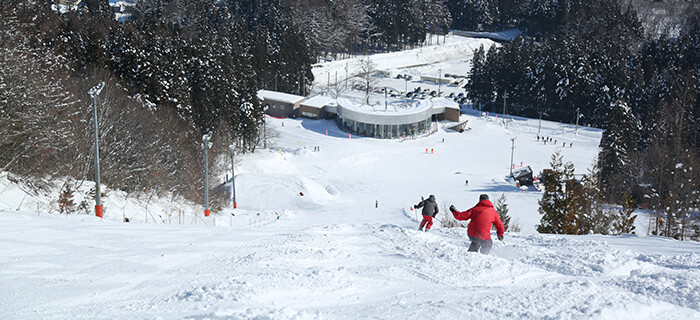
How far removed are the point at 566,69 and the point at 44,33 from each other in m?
54.0

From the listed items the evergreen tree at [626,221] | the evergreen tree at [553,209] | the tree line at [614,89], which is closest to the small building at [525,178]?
the tree line at [614,89]

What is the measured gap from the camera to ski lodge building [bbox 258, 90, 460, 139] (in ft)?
174

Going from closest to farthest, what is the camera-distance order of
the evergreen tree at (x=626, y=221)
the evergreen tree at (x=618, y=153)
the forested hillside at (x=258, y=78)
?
the evergreen tree at (x=626, y=221), the forested hillside at (x=258, y=78), the evergreen tree at (x=618, y=153)

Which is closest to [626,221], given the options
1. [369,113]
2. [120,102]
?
[120,102]

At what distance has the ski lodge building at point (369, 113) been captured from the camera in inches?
2089

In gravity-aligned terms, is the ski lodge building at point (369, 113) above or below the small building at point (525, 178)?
above

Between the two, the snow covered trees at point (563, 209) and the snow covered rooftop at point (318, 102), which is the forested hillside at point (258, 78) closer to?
the snow covered trees at point (563, 209)

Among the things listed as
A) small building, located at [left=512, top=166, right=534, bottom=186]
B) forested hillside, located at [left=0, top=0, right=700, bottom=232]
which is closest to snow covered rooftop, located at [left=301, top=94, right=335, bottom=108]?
forested hillside, located at [left=0, top=0, right=700, bottom=232]

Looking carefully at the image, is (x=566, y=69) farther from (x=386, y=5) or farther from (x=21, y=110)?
(x=21, y=110)

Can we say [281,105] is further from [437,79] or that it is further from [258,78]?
[437,79]

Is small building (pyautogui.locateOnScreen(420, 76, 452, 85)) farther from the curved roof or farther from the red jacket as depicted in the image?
the red jacket

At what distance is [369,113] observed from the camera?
52750 mm

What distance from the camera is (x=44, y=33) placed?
3078 cm

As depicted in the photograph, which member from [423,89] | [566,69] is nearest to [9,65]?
[566,69]
